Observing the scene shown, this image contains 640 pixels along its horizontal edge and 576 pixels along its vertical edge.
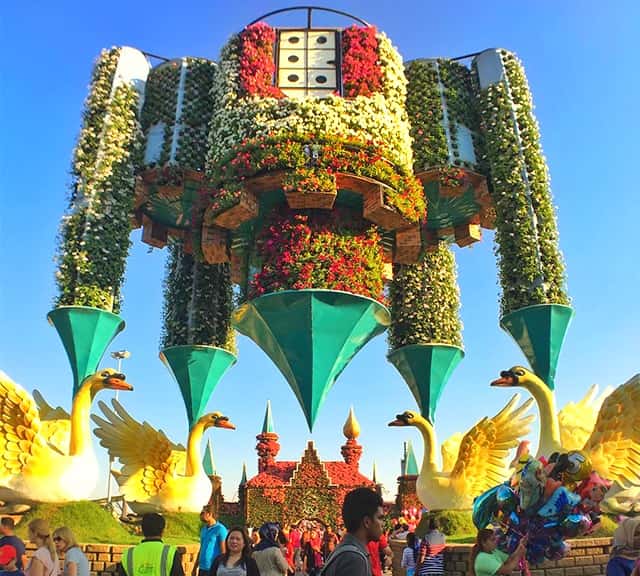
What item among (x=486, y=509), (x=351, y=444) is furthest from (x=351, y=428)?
(x=486, y=509)

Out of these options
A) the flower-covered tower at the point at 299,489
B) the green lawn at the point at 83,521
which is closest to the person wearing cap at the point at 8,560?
the green lawn at the point at 83,521

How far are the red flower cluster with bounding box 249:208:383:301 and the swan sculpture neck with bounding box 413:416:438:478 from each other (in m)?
2.74

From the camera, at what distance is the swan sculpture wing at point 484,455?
11539 mm

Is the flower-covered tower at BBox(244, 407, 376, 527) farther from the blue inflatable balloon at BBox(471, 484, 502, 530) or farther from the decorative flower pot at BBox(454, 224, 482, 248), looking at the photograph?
the blue inflatable balloon at BBox(471, 484, 502, 530)

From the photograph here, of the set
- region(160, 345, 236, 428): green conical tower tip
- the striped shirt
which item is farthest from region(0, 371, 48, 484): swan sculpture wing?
the striped shirt

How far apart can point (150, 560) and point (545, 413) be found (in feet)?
28.1

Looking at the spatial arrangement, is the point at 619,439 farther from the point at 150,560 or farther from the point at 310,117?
the point at 150,560

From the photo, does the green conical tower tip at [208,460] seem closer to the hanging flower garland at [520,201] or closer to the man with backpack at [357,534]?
the hanging flower garland at [520,201]

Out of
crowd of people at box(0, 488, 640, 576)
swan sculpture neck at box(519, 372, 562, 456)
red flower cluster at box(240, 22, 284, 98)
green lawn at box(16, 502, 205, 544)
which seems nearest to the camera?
crowd of people at box(0, 488, 640, 576)

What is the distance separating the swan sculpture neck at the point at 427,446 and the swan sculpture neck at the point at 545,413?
2179mm

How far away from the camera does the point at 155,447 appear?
12.3 m

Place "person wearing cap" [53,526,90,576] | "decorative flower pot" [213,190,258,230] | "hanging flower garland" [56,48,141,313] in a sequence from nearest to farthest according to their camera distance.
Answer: "person wearing cap" [53,526,90,576], "decorative flower pot" [213,190,258,230], "hanging flower garland" [56,48,141,313]

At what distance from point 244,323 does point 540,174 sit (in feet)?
21.4

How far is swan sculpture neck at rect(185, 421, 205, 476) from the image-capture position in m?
12.7
